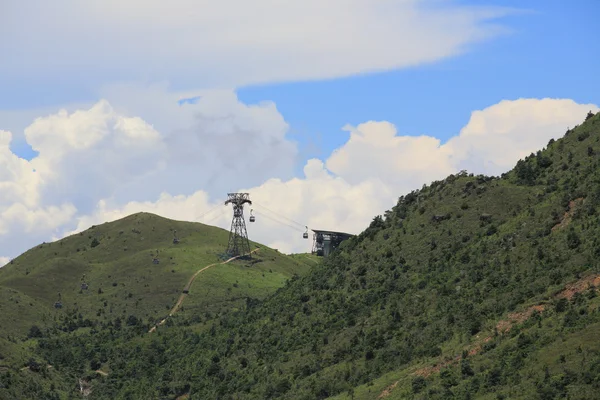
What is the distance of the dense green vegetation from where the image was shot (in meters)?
79.9

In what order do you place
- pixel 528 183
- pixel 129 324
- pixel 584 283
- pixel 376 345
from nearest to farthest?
pixel 584 283, pixel 376 345, pixel 528 183, pixel 129 324

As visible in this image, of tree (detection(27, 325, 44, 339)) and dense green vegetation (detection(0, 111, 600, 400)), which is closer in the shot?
dense green vegetation (detection(0, 111, 600, 400))

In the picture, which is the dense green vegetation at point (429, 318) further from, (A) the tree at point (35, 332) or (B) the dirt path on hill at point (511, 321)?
(A) the tree at point (35, 332)

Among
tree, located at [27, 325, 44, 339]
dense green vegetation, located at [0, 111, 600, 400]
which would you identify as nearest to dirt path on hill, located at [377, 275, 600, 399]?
dense green vegetation, located at [0, 111, 600, 400]

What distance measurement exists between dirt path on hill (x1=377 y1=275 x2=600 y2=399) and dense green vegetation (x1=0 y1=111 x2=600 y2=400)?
0.41 metres

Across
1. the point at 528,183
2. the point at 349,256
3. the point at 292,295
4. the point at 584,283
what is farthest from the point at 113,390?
the point at 584,283

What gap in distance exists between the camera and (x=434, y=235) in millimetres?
123312

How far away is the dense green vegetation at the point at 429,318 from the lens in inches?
3147

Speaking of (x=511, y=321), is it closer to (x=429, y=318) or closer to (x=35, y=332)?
(x=429, y=318)

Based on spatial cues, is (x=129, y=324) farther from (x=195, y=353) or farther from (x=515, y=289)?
(x=515, y=289)

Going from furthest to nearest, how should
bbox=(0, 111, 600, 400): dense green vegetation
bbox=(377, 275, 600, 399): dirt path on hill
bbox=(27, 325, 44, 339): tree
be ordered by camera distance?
bbox=(27, 325, 44, 339): tree
bbox=(377, 275, 600, 399): dirt path on hill
bbox=(0, 111, 600, 400): dense green vegetation

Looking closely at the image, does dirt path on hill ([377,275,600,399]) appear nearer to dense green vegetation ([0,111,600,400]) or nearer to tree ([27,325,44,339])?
dense green vegetation ([0,111,600,400])

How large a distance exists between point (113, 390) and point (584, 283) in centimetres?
7987

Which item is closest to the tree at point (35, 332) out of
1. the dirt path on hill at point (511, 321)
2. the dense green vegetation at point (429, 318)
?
the dense green vegetation at point (429, 318)
